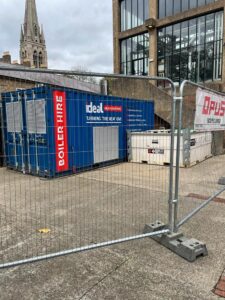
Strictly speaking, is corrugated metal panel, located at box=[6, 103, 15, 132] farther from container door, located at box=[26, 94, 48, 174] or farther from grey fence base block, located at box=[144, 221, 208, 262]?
grey fence base block, located at box=[144, 221, 208, 262]

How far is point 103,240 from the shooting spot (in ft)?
12.1

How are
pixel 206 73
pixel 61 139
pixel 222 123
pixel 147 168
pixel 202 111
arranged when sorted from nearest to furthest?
pixel 202 111 → pixel 222 123 → pixel 61 139 → pixel 147 168 → pixel 206 73

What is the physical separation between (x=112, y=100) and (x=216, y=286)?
27.0ft

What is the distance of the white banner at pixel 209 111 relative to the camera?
12.4ft

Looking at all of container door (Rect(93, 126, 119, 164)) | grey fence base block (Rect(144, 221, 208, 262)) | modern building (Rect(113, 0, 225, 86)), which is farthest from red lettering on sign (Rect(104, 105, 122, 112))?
modern building (Rect(113, 0, 225, 86))

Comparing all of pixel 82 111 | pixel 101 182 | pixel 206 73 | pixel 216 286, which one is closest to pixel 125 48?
pixel 206 73

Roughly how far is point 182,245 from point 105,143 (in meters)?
7.44

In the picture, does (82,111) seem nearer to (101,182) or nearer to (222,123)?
(101,182)

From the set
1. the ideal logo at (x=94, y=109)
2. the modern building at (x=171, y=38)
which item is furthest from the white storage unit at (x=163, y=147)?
the modern building at (x=171, y=38)

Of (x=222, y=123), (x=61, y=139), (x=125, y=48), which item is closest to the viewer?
(x=222, y=123)

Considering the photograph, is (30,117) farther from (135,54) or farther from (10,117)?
(135,54)

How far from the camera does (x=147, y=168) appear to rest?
9.55 meters

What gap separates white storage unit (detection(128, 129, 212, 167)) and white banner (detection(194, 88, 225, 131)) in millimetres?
4263

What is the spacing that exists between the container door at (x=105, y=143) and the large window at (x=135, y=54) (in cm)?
1256
